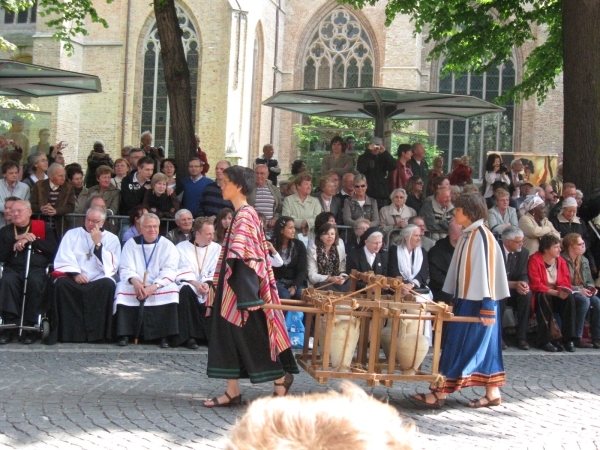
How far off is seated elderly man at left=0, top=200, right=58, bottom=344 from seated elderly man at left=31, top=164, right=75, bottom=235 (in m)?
0.61

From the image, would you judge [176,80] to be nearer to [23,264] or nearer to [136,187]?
[136,187]

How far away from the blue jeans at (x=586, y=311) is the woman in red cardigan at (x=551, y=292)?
9 centimetres

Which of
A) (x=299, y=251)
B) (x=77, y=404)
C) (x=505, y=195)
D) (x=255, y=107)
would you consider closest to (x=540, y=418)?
(x=77, y=404)

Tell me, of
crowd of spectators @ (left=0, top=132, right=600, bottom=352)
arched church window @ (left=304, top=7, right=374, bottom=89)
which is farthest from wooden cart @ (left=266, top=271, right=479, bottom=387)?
arched church window @ (left=304, top=7, right=374, bottom=89)

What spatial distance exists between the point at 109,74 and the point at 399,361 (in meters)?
30.1

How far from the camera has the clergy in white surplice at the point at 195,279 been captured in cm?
1127

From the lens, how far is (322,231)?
1203cm

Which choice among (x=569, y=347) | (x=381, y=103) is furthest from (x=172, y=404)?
(x=381, y=103)

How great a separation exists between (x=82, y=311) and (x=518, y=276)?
5665 millimetres

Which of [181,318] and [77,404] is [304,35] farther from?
[77,404]

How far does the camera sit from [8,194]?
12.7 meters

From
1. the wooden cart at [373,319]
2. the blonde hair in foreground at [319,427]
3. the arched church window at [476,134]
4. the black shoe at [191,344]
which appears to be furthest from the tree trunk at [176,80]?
the arched church window at [476,134]

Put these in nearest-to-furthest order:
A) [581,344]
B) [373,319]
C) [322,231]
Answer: [373,319]
[322,231]
[581,344]

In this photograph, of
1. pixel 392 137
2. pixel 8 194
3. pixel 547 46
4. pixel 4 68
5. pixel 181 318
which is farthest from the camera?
pixel 547 46
